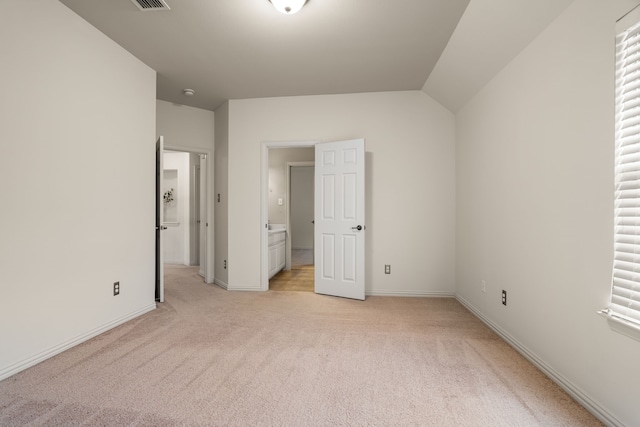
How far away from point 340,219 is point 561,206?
2.33 m

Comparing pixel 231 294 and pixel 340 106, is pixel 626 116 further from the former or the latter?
pixel 231 294

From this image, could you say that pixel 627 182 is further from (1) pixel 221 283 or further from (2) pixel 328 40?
(1) pixel 221 283

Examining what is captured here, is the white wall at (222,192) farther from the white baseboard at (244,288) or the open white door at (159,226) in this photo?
the open white door at (159,226)

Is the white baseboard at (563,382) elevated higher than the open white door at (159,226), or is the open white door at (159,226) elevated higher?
the open white door at (159,226)

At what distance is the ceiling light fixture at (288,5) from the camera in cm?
212

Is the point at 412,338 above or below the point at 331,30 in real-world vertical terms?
below

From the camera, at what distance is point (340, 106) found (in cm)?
403

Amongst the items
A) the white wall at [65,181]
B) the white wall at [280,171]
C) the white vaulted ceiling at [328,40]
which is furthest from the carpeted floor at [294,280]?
the white vaulted ceiling at [328,40]

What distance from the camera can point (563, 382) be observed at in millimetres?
1805

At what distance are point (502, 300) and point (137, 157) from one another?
367cm

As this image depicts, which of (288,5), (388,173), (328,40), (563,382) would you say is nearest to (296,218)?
(388,173)

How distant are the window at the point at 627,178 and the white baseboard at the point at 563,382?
50 cm

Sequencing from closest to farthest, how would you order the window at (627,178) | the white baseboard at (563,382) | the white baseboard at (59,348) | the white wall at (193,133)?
1. the window at (627,178)
2. the white baseboard at (563,382)
3. the white baseboard at (59,348)
4. the white wall at (193,133)

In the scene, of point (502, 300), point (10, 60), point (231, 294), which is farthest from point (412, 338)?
point (10, 60)
